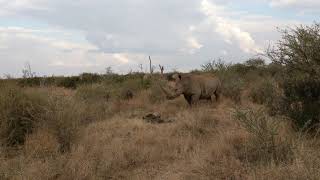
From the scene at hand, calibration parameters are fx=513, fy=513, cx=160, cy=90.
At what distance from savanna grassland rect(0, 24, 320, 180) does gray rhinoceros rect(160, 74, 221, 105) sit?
10.7 feet

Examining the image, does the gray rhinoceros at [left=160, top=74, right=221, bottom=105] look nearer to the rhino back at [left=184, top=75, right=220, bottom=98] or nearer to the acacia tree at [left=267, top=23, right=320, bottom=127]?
the rhino back at [left=184, top=75, right=220, bottom=98]

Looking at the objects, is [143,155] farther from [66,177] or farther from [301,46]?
[301,46]

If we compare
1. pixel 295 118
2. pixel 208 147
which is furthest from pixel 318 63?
pixel 208 147

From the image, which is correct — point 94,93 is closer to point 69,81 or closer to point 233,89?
point 233,89

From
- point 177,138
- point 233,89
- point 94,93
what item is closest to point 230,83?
point 233,89

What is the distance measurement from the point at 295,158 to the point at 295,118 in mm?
2842

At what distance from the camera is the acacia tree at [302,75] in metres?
10.3

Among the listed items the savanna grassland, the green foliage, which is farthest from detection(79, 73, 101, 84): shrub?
the savanna grassland

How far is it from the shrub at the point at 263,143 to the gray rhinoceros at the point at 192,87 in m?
8.43

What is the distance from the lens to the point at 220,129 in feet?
39.3

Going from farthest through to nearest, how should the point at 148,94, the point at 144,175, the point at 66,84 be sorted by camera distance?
the point at 66,84 < the point at 148,94 < the point at 144,175

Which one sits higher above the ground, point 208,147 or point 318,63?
point 318,63

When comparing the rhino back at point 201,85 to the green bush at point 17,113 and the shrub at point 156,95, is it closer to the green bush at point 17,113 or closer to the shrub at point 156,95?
the shrub at point 156,95

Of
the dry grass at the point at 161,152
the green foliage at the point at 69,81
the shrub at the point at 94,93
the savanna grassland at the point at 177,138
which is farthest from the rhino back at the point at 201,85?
the green foliage at the point at 69,81
